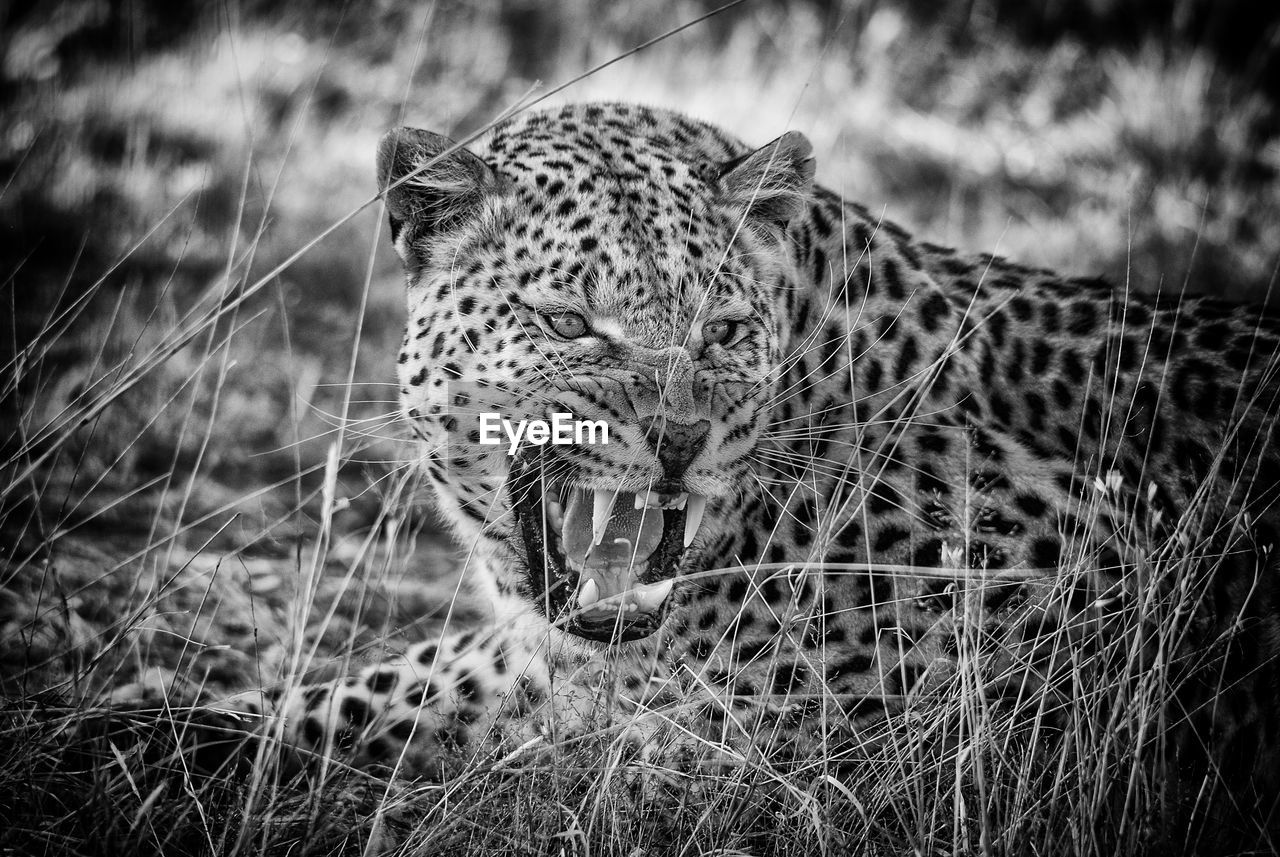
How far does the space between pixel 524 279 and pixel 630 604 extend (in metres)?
1.26

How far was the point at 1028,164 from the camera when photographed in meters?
10.5

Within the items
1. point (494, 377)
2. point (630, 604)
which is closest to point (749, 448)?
point (630, 604)

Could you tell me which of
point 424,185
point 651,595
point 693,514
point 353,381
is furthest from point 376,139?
point 651,595

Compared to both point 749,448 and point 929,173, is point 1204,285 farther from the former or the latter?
point 749,448

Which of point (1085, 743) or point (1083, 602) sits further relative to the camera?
point (1083, 602)

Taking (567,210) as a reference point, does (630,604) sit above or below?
below

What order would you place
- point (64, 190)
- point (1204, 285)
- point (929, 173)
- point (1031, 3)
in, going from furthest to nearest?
point (1031, 3) < point (929, 173) < point (1204, 285) < point (64, 190)

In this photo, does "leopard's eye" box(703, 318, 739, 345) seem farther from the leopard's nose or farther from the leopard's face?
the leopard's nose

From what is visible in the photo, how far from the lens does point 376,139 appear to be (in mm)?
8812

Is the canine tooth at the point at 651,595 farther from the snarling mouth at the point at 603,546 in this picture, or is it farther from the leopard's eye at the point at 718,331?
the leopard's eye at the point at 718,331

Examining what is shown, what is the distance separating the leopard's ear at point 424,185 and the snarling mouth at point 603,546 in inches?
40.1

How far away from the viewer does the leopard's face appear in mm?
3918

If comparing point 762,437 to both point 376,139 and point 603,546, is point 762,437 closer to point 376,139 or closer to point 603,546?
point 603,546

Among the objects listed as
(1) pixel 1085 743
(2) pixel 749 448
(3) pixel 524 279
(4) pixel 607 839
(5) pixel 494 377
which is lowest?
(4) pixel 607 839
